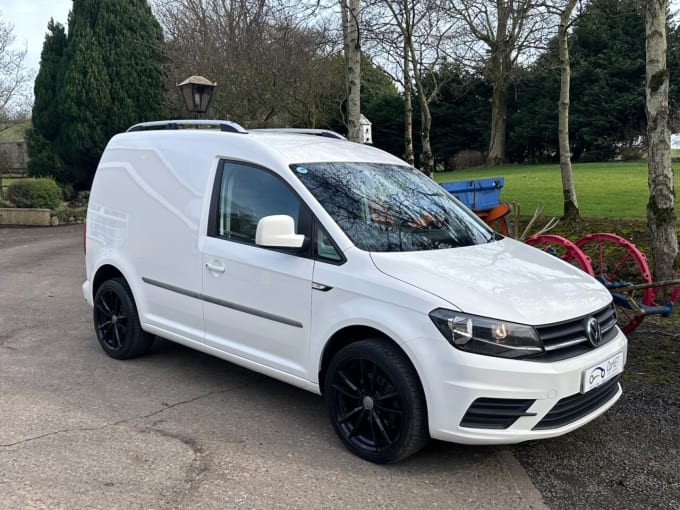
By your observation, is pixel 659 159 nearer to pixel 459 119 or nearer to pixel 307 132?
pixel 307 132

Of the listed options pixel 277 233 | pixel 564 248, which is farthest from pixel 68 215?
pixel 277 233

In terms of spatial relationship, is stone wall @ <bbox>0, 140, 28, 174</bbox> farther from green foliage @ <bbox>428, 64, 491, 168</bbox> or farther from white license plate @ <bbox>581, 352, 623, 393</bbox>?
white license plate @ <bbox>581, 352, 623, 393</bbox>

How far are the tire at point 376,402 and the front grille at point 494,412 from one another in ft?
0.84

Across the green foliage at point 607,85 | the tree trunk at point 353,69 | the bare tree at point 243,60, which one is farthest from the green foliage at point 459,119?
the tree trunk at point 353,69

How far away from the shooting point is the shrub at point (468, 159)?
3584cm

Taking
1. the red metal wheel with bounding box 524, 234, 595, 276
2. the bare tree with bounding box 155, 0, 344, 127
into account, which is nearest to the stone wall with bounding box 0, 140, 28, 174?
the bare tree with bounding box 155, 0, 344, 127

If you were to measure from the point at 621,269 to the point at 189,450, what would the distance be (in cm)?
586

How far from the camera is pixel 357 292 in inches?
141

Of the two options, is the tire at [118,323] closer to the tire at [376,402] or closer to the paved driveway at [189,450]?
the paved driveway at [189,450]

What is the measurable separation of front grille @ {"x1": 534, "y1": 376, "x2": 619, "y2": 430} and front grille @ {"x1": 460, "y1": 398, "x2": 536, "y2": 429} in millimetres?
135

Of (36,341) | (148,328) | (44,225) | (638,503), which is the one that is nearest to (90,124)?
(44,225)

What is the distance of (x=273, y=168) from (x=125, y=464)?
2.05m

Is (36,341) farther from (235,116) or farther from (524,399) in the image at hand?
(235,116)

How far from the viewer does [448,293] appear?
333 cm
